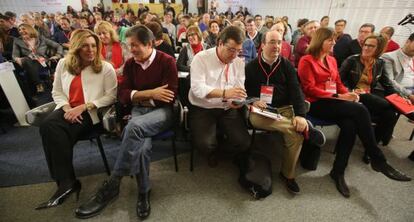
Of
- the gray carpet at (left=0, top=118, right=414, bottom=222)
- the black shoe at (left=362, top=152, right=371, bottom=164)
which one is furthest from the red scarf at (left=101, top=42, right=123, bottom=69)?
the black shoe at (left=362, top=152, right=371, bottom=164)

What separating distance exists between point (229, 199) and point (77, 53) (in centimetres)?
180

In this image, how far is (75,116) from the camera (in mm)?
1755

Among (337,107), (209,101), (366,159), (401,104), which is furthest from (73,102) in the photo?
(401,104)

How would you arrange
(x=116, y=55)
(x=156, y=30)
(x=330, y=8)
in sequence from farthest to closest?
(x=330, y=8) < (x=156, y=30) < (x=116, y=55)

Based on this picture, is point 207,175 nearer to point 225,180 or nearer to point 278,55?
point 225,180

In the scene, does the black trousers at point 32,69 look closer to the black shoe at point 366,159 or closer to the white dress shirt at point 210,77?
the white dress shirt at point 210,77

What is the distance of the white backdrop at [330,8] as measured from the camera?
4.35 metres

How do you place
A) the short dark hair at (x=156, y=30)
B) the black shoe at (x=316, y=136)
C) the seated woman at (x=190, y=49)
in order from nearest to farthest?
the black shoe at (x=316, y=136) < the short dark hair at (x=156, y=30) < the seated woman at (x=190, y=49)

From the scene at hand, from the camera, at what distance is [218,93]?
1.86 meters

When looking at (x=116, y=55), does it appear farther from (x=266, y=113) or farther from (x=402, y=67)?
(x=402, y=67)

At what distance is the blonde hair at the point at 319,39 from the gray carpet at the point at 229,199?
1185 mm

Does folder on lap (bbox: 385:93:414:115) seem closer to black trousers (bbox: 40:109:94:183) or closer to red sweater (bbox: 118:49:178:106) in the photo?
red sweater (bbox: 118:49:178:106)

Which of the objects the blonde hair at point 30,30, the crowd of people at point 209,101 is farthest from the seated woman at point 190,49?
the blonde hair at point 30,30

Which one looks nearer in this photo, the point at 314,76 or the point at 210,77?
the point at 210,77
